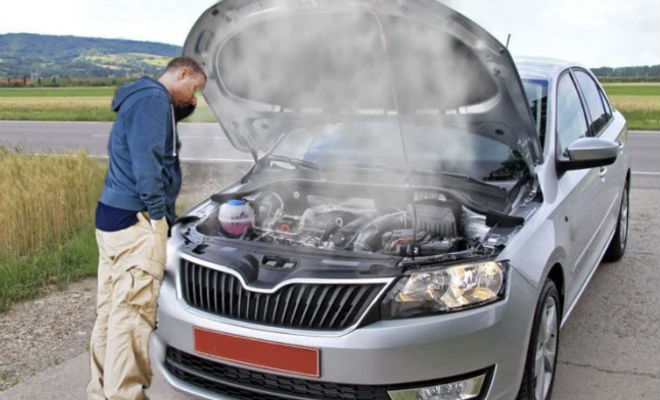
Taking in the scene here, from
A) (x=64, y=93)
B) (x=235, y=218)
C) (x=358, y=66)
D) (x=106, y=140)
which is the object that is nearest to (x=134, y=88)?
(x=235, y=218)

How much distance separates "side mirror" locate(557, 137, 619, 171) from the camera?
303 centimetres

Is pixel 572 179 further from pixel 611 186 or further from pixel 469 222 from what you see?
pixel 611 186

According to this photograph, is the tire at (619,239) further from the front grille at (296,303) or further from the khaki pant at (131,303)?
the khaki pant at (131,303)

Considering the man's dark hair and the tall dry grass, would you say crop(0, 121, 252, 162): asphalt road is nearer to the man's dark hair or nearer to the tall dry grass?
the tall dry grass

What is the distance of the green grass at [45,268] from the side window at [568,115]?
338 centimetres

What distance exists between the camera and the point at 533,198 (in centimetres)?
283

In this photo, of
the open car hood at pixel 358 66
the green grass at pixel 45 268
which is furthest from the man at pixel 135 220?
the green grass at pixel 45 268

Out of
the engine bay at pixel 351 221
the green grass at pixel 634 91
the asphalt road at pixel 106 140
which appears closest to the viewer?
the engine bay at pixel 351 221

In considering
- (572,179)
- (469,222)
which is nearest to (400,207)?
(469,222)

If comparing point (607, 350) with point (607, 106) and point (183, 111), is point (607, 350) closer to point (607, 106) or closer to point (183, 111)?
point (607, 106)

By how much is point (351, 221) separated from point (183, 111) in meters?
0.97

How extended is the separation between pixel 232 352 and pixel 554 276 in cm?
148

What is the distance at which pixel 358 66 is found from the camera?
2943 mm

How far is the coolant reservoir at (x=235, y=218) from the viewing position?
300cm
